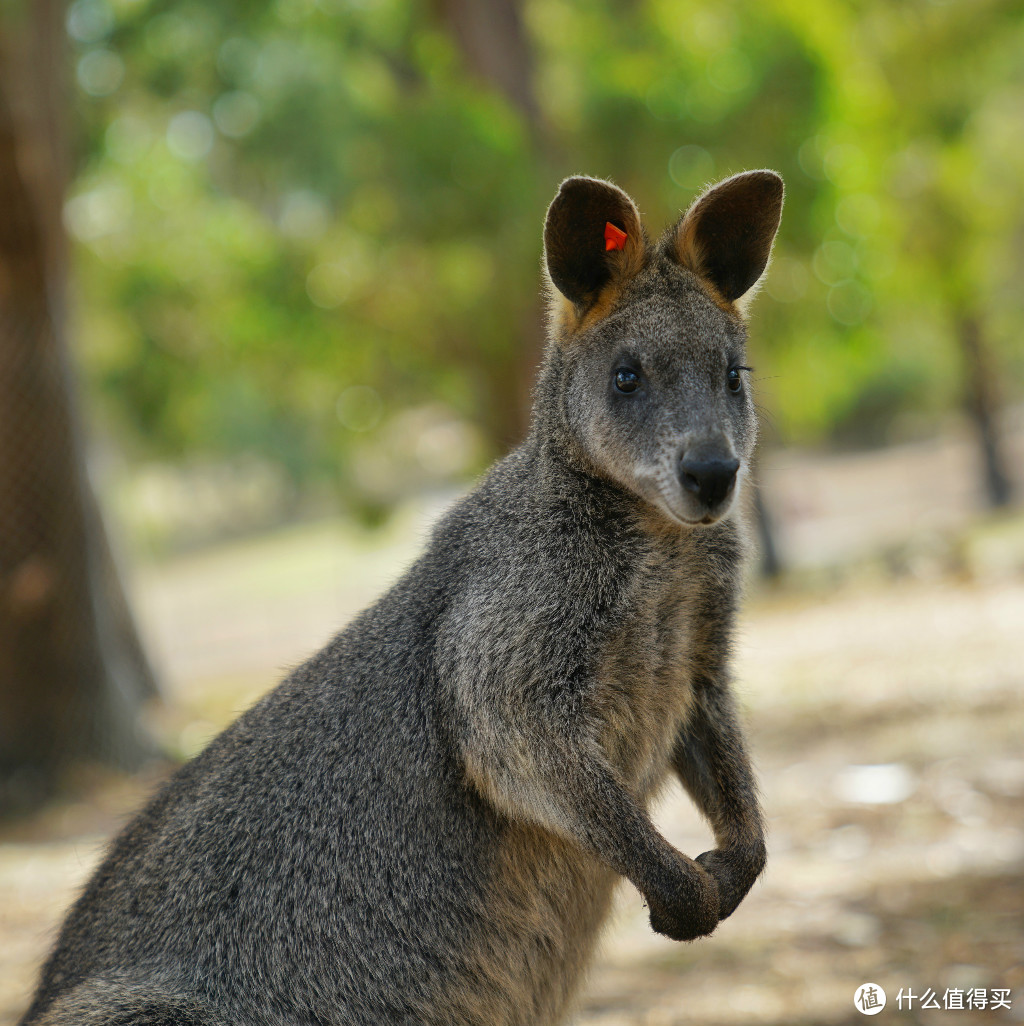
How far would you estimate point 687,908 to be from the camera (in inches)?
105

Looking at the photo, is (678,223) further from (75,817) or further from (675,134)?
(675,134)

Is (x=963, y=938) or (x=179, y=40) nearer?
(x=963, y=938)

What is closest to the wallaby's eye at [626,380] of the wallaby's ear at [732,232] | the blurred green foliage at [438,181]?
the wallaby's ear at [732,232]

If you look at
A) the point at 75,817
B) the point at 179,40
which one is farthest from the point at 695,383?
the point at 179,40

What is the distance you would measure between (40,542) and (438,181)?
435cm

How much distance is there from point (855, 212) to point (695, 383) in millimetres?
10844

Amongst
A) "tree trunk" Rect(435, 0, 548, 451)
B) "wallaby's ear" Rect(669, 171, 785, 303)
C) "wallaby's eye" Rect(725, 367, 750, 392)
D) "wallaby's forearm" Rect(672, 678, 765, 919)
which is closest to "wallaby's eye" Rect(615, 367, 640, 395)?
"wallaby's eye" Rect(725, 367, 750, 392)

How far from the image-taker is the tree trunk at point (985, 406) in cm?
1942

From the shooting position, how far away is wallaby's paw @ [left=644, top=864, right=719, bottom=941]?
8.68ft

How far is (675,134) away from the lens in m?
10.3

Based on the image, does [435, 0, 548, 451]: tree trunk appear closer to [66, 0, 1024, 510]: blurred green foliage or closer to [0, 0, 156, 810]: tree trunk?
[66, 0, 1024, 510]: blurred green foliage

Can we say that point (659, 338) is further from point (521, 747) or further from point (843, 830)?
point (843, 830)

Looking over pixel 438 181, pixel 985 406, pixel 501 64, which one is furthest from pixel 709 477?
pixel 985 406

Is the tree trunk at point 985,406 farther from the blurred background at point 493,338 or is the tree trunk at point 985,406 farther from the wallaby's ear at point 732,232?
the wallaby's ear at point 732,232
